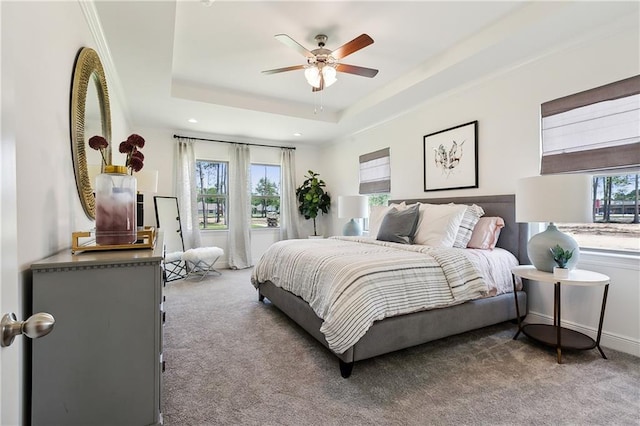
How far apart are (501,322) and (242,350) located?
90.6 inches

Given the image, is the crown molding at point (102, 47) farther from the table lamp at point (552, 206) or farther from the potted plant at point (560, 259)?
the potted plant at point (560, 259)

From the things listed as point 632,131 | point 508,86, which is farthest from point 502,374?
point 508,86

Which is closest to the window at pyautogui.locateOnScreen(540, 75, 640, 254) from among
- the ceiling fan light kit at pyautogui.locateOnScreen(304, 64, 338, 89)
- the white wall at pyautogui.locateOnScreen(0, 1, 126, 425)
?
the ceiling fan light kit at pyautogui.locateOnScreen(304, 64, 338, 89)

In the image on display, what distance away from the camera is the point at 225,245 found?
571 cm

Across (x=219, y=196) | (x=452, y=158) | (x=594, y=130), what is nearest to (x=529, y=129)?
(x=594, y=130)

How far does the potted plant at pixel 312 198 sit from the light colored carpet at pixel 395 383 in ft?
11.4

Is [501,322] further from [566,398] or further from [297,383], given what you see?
[297,383]

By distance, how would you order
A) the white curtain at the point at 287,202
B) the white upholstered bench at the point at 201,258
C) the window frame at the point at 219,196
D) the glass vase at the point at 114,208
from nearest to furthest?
1. the glass vase at the point at 114,208
2. the white upholstered bench at the point at 201,258
3. the window frame at the point at 219,196
4. the white curtain at the point at 287,202

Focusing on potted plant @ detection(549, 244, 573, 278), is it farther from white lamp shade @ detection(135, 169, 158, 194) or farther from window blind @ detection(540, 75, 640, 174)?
white lamp shade @ detection(135, 169, 158, 194)

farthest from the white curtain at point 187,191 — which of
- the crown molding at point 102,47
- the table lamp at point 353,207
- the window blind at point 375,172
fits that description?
the window blind at point 375,172

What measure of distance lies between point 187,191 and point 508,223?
4.84m

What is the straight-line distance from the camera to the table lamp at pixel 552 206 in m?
2.13

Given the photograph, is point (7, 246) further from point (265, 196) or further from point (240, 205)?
point (265, 196)

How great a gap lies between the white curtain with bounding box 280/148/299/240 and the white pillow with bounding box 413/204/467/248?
3.30 metres
